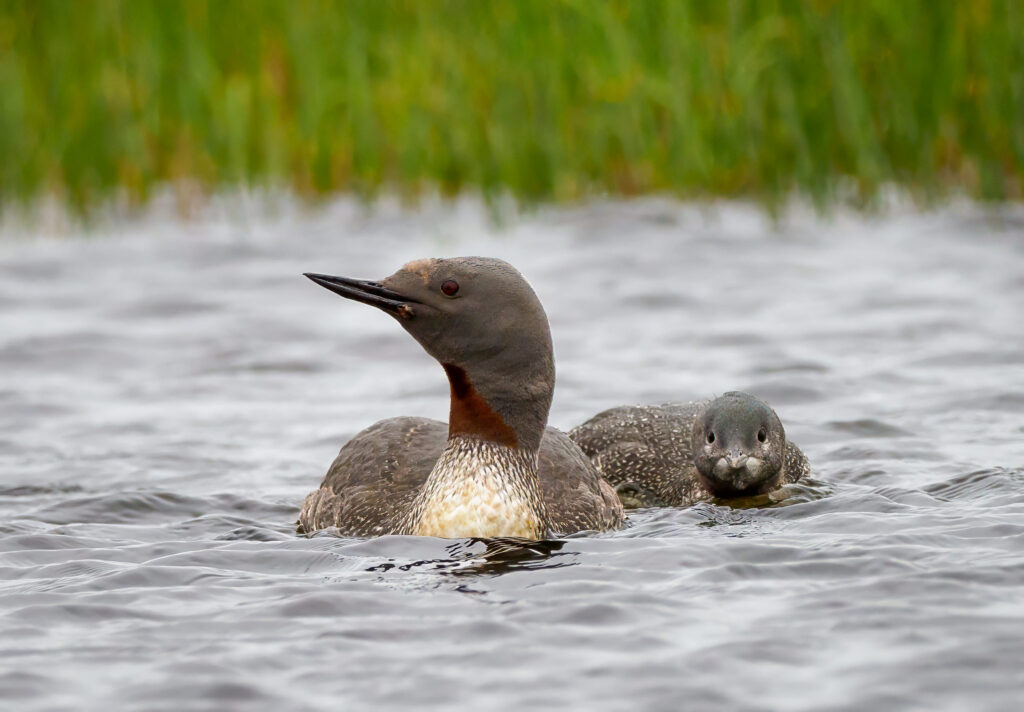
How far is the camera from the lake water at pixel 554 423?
4570 millimetres

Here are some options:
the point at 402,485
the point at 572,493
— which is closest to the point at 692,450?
the point at 572,493

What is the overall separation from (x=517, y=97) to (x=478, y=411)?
6301 mm

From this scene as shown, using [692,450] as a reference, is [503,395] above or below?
above

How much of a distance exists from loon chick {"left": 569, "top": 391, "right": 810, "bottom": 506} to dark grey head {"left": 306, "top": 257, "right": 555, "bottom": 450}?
46.8 inches

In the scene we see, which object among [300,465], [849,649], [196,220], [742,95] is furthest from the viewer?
[196,220]

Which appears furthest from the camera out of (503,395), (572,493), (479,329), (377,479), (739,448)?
(739,448)

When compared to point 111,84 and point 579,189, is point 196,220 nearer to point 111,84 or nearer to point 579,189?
point 111,84

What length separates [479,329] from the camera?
6.09m

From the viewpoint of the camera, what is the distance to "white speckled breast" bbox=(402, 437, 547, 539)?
20.0 ft

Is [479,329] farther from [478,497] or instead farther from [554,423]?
[554,423]

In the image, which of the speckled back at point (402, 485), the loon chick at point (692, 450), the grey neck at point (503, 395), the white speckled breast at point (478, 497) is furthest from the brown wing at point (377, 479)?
the loon chick at point (692, 450)

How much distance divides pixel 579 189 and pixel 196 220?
356 cm

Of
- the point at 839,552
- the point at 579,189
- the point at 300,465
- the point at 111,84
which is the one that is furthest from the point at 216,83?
the point at 839,552

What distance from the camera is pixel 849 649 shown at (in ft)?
15.2
